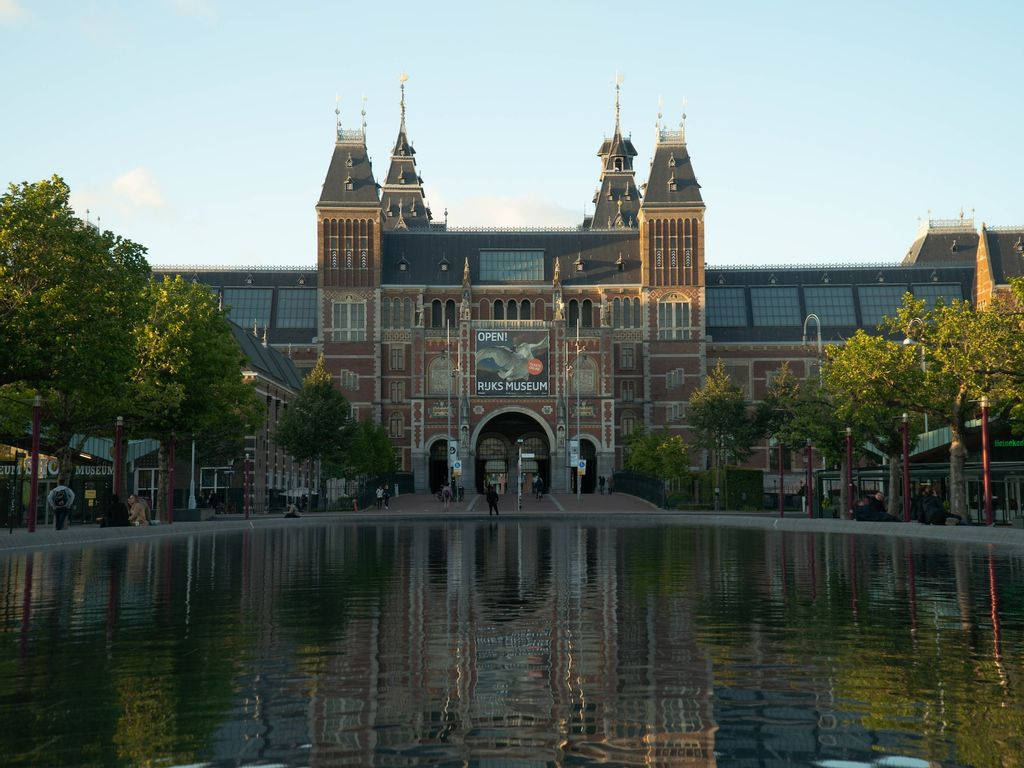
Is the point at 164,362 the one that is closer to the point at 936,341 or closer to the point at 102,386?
the point at 102,386

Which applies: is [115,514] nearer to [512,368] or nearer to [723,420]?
[723,420]

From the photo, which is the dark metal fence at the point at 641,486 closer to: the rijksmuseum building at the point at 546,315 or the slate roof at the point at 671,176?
the rijksmuseum building at the point at 546,315

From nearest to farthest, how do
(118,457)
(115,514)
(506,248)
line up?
1. (115,514)
2. (118,457)
3. (506,248)

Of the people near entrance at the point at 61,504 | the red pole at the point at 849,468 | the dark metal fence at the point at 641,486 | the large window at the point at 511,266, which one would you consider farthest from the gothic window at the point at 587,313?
Answer: the people near entrance at the point at 61,504

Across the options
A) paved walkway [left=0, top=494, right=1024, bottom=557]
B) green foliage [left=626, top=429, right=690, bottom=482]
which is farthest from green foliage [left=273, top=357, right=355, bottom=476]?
green foliage [left=626, top=429, right=690, bottom=482]

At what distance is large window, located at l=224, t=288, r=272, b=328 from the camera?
350 ft

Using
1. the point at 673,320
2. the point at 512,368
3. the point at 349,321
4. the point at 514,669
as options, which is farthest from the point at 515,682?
the point at 673,320

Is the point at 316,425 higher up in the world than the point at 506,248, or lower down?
lower down

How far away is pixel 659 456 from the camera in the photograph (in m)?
82.0

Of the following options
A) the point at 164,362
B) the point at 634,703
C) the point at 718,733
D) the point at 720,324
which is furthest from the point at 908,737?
the point at 720,324

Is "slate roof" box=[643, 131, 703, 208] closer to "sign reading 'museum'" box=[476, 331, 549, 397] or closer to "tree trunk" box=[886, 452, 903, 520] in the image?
"sign reading 'museum'" box=[476, 331, 549, 397]

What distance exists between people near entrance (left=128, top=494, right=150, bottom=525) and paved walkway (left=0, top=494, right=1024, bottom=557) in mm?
1189

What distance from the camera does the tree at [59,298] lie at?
3259 cm

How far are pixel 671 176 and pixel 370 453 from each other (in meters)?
36.5
